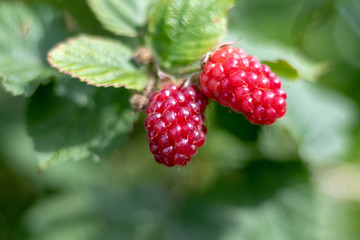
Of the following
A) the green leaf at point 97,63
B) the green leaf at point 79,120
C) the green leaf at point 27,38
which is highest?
the green leaf at point 97,63

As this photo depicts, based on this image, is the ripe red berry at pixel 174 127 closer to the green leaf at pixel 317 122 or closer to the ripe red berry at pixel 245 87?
the ripe red berry at pixel 245 87

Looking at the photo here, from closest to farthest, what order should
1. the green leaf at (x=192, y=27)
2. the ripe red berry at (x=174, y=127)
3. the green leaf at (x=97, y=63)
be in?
the ripe red berry at (x=174, y=127) < the green leaf at (x=97, y=63) < the green leaf at (x=192, y=27)

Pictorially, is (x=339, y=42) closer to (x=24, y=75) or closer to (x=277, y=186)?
(x=277, y=186)

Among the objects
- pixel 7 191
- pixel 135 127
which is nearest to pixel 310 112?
pixel 135 127

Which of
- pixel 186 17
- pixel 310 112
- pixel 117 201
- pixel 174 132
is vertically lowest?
pixel 117 201

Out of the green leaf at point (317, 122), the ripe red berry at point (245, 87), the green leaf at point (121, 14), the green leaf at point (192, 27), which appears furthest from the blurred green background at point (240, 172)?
the ripe red berry at point (245, 87)

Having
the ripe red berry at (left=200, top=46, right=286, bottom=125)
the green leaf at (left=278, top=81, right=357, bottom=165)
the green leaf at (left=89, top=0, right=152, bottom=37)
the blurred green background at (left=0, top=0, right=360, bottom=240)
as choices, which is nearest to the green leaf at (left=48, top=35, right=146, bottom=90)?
the green leaf at (left=89, top=0, right=152, bottom=37)
